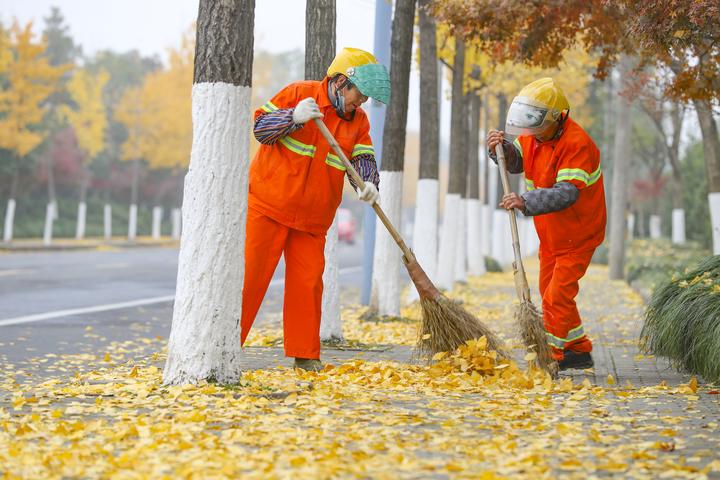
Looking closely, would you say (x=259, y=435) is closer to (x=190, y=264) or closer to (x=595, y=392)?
(x=190, y=264)

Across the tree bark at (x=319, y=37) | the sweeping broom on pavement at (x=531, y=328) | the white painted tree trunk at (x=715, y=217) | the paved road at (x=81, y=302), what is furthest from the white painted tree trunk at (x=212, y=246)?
the white painted tree trunk at (x=715, y=217)

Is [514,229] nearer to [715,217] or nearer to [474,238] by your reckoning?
[715,217]

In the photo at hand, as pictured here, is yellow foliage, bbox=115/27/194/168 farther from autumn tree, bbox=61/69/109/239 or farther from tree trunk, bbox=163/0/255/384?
tree trunk, bbox=163/0/255/384

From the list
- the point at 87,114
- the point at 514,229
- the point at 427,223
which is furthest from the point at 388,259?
the point at 87,114

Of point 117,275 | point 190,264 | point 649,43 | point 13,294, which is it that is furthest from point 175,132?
point 190,264

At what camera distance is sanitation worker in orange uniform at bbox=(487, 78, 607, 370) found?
7.28 m

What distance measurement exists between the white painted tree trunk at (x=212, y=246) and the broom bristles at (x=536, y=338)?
2005 millimetres

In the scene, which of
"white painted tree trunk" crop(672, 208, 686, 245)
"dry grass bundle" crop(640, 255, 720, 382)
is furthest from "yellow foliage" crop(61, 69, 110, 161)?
"dry grass bundle" crop(640, 255, 720, 382)

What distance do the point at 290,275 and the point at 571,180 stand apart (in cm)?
191

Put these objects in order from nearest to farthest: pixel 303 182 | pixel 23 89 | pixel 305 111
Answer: pixel 305 111, pixel 303 182, pixel 23 89

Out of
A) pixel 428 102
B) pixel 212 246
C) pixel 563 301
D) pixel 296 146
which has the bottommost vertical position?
pixel 563 301

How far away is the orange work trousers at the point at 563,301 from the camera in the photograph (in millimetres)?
7508

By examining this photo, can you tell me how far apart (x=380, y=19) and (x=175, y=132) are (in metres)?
29.7

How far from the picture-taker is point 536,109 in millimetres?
7348
